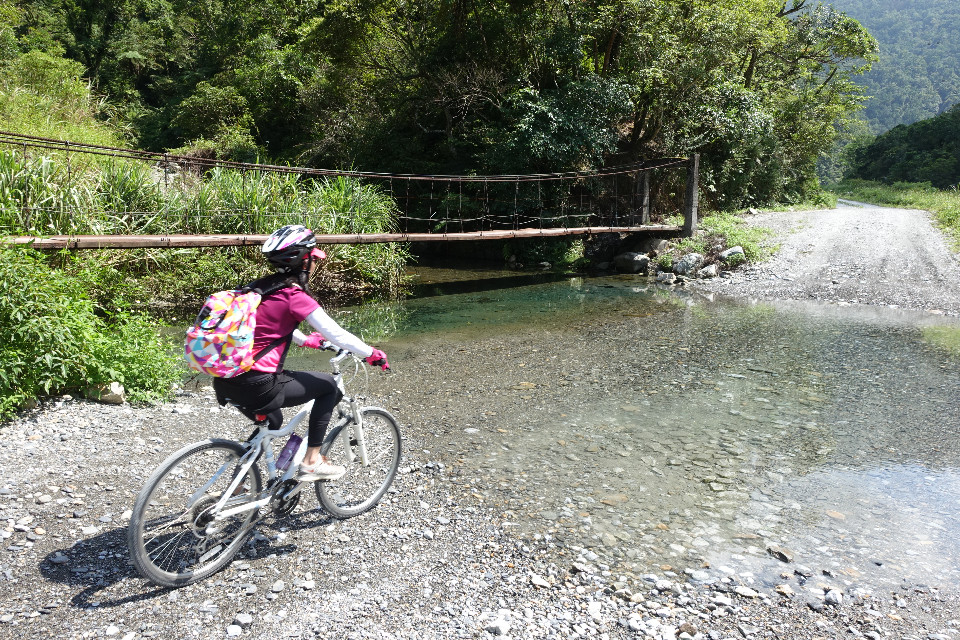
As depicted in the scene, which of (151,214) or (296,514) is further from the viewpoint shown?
(151,214)

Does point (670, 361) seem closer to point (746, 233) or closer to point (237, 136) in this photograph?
point (746, 233)

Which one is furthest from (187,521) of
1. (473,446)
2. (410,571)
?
(473,446)

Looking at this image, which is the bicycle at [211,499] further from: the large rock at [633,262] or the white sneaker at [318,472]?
the large rock at [633,262]

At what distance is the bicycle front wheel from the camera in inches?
135

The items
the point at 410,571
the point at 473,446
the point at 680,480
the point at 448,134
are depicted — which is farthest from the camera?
the point at 448,134

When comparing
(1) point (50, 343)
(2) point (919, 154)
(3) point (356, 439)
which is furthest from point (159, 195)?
(2) point (919, 154)

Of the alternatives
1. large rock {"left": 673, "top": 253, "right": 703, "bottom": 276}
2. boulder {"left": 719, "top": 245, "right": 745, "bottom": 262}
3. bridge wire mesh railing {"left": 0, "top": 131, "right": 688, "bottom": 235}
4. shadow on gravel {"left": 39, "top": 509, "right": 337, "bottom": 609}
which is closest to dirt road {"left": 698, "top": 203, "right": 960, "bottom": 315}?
boulder {"left": 719, "top": 245, "right": 745, "bottom": 262}

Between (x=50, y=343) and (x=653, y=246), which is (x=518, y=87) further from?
(x=50, y=343)

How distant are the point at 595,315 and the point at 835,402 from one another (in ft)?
16.0

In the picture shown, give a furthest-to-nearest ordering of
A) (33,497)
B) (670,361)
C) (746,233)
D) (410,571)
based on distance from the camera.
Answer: (746,233), (670,361), (33,497), (410,571)

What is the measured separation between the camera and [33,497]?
3.41 meters

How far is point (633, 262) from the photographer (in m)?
15.6

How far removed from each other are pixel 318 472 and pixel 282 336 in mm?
815

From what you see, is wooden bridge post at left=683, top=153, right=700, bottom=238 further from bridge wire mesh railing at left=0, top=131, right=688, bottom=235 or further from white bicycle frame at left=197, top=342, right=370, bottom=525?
white bicycle frame at left=197, top=342, right=370, bottom=525
